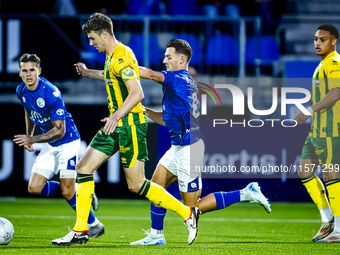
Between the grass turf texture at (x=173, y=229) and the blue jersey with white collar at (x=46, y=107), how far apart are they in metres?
1.16

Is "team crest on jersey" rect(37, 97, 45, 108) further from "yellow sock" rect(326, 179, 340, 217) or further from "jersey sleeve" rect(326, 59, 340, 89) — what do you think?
"yellow sock" rect(326, 179, 340, 217)

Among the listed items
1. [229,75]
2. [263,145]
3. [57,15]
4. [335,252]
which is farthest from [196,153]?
[57,15]

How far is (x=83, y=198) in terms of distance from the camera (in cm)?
505

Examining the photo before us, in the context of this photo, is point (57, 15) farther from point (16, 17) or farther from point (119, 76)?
point (119, 76)

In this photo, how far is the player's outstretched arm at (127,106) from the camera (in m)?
4.59

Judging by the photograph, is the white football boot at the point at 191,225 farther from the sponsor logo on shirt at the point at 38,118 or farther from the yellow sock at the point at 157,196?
the sponsor logo on shirt at the point at 38,118

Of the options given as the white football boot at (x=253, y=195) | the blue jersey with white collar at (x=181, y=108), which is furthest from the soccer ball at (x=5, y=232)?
the white football boot at (x=253, y=195)

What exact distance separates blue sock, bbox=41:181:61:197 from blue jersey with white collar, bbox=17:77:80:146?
557 millimetres

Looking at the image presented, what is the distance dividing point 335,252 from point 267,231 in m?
1.73

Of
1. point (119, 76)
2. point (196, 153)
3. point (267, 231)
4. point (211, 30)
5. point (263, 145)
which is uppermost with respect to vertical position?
point (211, 30)

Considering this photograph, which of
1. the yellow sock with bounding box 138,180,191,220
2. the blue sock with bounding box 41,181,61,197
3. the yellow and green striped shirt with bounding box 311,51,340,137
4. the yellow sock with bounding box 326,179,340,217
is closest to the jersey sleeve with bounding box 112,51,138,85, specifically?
the yellow sock with bounding box 138,180,191,220

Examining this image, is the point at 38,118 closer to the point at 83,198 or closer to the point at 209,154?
the point at 83,198

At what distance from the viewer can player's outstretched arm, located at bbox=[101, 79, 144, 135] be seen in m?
4.59

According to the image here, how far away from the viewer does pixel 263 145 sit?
372 inches
